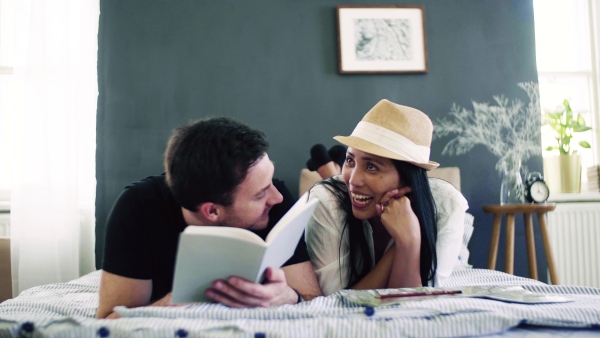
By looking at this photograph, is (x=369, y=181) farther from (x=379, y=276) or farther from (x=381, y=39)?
(x=381, y=39)

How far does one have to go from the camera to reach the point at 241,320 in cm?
94

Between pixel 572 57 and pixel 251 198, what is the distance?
315cm

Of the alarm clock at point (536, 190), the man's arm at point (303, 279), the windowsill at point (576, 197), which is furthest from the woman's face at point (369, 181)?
the windowsill at point (576, 197)

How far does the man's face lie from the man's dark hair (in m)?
0.02

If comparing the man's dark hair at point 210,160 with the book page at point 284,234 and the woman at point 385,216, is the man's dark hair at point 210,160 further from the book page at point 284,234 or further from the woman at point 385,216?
the woman at point 385,216

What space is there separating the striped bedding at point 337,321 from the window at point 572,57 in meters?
2.72

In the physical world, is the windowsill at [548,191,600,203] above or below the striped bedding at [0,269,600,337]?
above

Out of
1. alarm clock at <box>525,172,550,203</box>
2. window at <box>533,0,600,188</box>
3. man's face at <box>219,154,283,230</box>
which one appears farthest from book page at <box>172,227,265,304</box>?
window at <box>533,0,600,188</box>

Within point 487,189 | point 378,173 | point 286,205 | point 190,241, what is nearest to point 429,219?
point 378,173

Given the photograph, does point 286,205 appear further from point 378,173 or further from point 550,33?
point 550,33

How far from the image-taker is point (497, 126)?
3082mm

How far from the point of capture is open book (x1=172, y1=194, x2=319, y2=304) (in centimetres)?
97

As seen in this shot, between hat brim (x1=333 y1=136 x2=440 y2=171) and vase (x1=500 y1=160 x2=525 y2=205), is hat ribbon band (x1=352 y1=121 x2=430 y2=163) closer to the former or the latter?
hat brim (x1=333 y1=136 x2=440 y2=171)

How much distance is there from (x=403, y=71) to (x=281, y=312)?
7.93 feet
